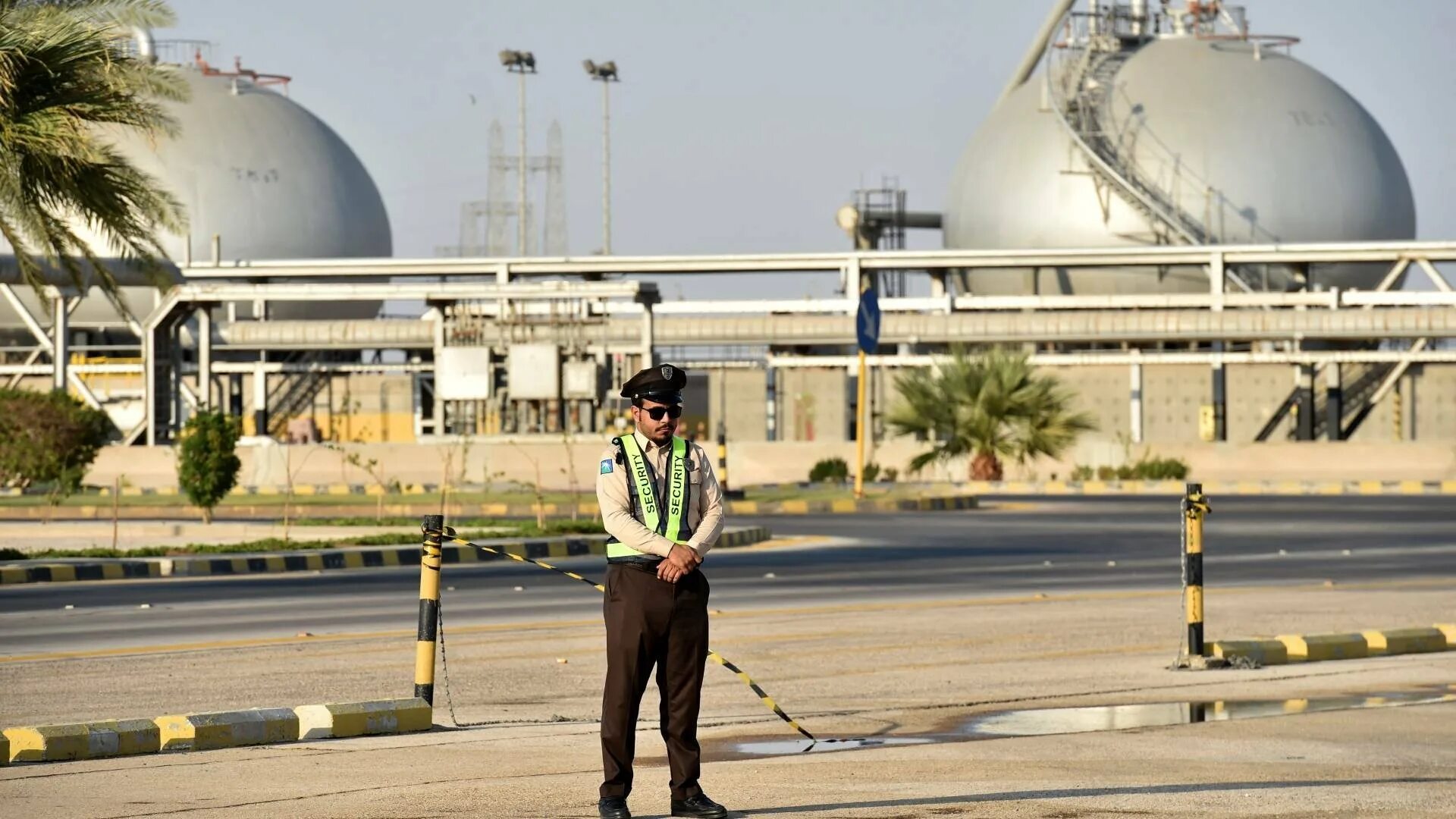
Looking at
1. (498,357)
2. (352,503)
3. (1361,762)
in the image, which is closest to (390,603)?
(1361,762)

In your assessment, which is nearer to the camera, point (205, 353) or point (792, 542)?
point (792, 542)

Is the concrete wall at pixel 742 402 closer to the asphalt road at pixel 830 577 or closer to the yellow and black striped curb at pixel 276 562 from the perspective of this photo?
the asphalt road at pixel 830 577

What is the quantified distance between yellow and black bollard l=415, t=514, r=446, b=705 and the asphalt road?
15.7 feet

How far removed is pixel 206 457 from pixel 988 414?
18499mm

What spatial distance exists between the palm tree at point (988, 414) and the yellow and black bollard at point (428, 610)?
34.0 metres

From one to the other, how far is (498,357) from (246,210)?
63.9 ft

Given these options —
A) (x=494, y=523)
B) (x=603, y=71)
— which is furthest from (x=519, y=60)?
(x=494, y=523)

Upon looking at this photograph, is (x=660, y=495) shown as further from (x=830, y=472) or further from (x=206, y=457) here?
(x=830, y=472)

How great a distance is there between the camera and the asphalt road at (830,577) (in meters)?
16.9

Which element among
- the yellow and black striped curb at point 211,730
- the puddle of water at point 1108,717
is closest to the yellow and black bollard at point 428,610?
the yellow and black striped curb at point 211,730

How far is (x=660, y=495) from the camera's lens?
8094 millimetres

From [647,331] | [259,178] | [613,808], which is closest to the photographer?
[613,808]

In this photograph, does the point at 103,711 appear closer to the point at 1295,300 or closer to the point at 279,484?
the point at 279,484

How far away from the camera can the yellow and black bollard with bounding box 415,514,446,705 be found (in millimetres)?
10719
